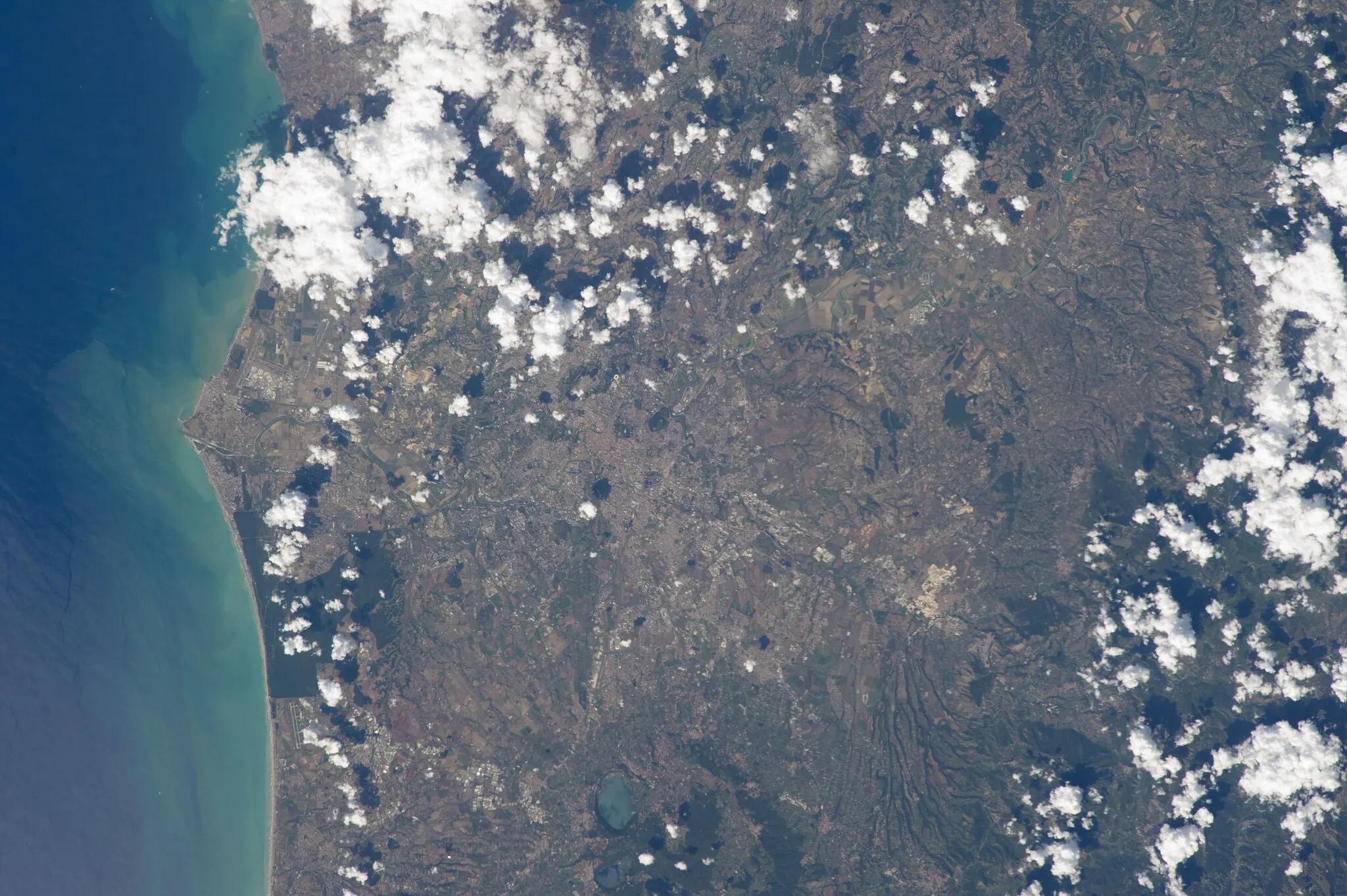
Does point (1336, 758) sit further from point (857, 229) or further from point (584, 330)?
point (584, 330)

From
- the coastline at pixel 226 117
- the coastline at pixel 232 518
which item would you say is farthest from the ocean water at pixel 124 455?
the coastline at pixel 232 518

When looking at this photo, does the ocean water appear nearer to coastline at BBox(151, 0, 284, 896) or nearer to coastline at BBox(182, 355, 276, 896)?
coastline at BBox(151, 0, 284, 896)

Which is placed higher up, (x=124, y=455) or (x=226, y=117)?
(x=226, y=117)

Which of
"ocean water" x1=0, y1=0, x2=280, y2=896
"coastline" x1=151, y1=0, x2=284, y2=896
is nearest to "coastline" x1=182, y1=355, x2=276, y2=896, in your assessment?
"coastline" x1=151, y1=0, x2=284, y2=896

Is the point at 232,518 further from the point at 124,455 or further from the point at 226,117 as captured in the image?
the point at 226,117

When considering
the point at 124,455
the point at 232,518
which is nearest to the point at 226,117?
the point at 124,455

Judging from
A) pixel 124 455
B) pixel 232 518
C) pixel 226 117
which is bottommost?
pixel 232 518

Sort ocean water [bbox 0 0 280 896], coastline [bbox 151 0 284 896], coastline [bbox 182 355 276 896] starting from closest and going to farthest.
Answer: ocean water [bbox 0 0 280 896] < coastline [bbox 182 355 276 896] < coastline [bbox 151 0 284 896]

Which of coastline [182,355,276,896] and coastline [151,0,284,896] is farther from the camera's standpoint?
coastline [151,0,284,896]

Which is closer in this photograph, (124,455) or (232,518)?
(124,455)
